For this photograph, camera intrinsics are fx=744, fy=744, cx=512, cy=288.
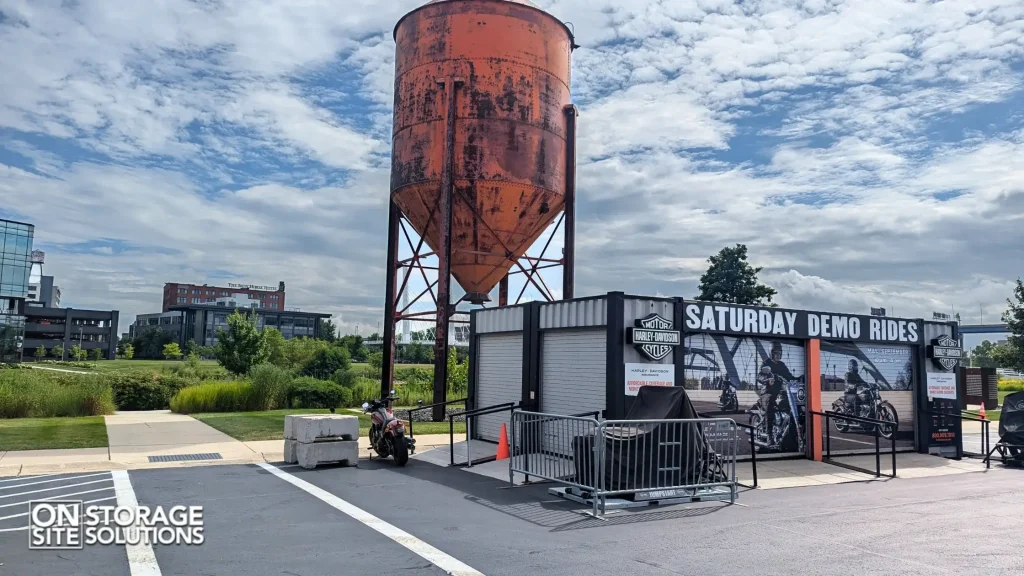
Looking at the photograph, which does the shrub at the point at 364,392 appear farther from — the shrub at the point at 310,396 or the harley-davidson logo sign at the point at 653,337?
the harley-davidson logo sign at the point at 653,337

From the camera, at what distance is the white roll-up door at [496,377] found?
54.6ft

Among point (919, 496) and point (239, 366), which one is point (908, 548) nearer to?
point (919, 496)

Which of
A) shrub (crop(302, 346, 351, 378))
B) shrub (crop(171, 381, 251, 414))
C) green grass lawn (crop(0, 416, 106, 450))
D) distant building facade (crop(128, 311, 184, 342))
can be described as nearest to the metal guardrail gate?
green grass lawn (crop(0, 416, 106, 450))

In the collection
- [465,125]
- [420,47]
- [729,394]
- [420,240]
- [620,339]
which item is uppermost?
[420,47]

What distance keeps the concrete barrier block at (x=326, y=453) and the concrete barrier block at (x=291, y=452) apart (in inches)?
11.9

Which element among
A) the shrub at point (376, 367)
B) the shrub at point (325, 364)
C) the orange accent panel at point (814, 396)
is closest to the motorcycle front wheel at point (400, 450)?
the orange accent panel at point (814, 396)

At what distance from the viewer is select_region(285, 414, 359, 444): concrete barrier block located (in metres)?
12.5

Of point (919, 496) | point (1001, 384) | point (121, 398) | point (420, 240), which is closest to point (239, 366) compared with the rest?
point (121, 398)

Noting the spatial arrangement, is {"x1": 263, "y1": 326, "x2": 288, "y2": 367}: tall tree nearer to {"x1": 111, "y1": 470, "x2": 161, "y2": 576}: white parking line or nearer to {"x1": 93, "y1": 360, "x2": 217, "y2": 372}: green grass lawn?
{"x1": 93, "y1": 360, "x2": 217, "y2": 372}: green grass lawn

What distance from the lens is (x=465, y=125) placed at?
20406mm

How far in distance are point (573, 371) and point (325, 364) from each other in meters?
23.7

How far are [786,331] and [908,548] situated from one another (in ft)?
27.8

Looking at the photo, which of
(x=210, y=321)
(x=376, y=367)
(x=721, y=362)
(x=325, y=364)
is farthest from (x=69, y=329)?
(x=721, y=362)

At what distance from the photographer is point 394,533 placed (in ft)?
25.6
